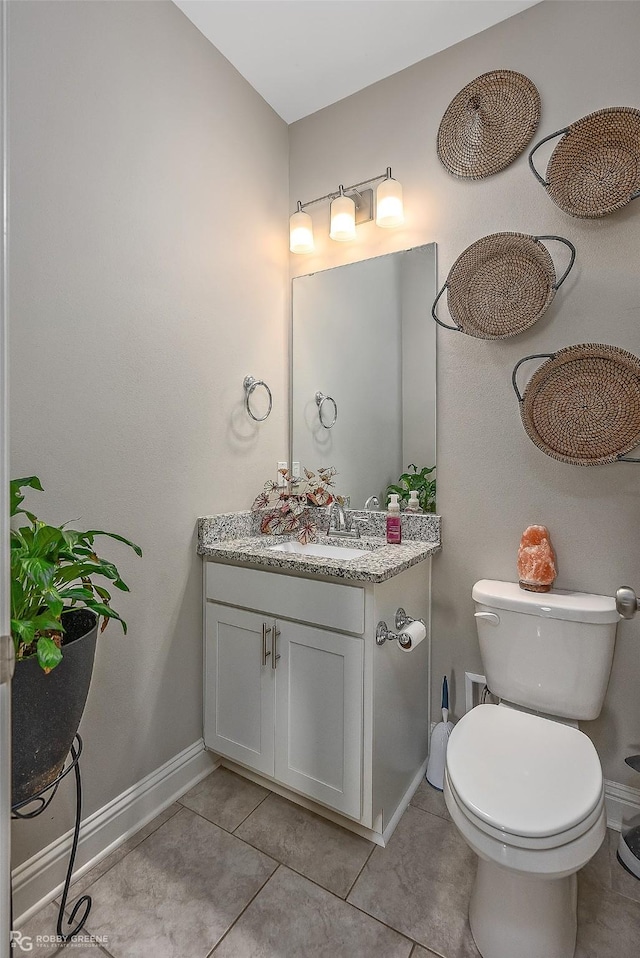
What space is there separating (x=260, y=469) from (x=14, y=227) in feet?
3.94

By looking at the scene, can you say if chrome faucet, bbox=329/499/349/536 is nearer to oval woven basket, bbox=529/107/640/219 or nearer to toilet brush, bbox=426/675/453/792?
toilet brush, bbox=426/675/453/792

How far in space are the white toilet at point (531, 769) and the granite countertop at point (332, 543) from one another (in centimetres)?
30

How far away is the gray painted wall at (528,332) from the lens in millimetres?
1551

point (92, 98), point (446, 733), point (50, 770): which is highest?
point (92, 98)

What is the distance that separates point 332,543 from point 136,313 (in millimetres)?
1134

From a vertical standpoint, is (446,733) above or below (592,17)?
below

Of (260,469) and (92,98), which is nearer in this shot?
(92,98)

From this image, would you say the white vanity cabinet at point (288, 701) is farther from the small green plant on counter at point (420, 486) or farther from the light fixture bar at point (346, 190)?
the light fixture bar at point (346, 190)

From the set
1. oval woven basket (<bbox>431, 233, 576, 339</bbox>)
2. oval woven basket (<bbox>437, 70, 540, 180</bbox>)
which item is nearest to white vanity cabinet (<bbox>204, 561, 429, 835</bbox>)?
oval woven basket (<bbox>431, 233, 576, 339</bbox>)

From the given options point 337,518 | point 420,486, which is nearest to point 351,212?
A: point 420,486

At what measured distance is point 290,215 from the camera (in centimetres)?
226

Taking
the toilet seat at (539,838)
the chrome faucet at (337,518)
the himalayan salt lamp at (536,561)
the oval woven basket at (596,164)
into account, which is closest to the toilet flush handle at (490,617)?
the himalayan salt lamp at (536,561)

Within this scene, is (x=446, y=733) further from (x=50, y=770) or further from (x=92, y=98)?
(x=92, y=98)

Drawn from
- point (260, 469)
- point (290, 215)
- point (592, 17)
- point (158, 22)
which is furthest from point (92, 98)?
point (592, 17)
